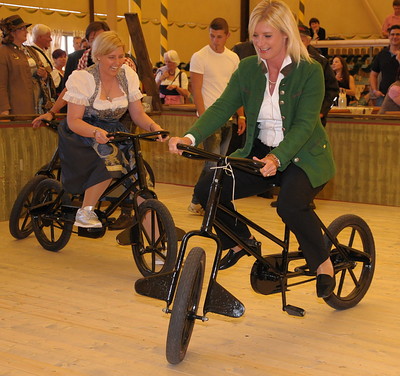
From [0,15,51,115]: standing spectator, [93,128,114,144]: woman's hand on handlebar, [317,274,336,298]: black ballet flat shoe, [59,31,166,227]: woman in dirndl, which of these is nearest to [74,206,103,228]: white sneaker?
[59,31,166,227]: woman in dirndl

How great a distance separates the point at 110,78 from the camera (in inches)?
197

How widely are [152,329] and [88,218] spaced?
130cm

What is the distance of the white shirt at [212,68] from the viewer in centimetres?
668

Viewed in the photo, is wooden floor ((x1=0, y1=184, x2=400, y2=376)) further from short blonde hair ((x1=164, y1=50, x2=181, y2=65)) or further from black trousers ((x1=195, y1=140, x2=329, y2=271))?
short blonde hair ((x1=164, y1=50, x2=181, y2=65))

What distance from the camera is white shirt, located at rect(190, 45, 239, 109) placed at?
6684mm

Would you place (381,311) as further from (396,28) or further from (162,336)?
(396,28)

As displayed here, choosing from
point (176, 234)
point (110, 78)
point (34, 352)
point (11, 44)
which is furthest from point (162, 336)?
point (11, 44)

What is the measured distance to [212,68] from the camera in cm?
668

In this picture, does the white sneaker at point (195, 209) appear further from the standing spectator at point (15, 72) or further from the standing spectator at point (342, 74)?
the standing spectator at point (342, 74)

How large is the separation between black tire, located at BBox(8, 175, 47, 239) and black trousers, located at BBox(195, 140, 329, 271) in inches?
93.2

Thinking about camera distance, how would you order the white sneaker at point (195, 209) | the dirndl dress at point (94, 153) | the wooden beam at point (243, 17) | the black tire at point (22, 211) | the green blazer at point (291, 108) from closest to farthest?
the green blazer at point (291, 108) → the dirndl dress at point (94, 153) → the black tire at point (22, 211) → the white sneaker at point (195, 209) → the wooden beam at point (243, 17)

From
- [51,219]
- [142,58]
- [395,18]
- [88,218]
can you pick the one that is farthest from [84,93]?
[395,18]

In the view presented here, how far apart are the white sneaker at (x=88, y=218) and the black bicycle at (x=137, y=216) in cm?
5

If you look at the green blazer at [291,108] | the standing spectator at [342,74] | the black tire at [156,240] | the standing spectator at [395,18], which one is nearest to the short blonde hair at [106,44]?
the black tire at [156,240]
